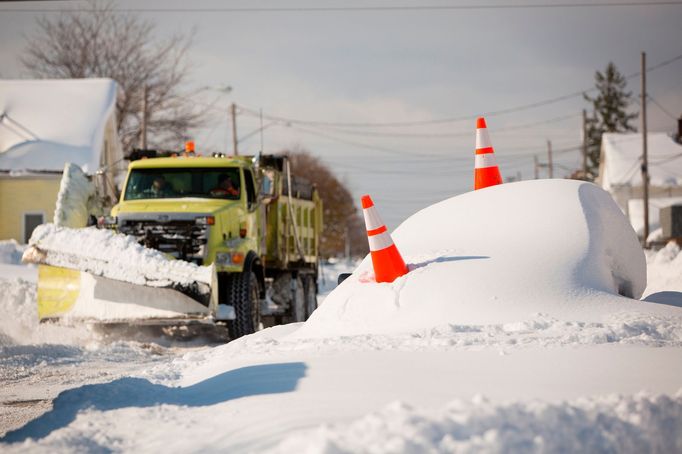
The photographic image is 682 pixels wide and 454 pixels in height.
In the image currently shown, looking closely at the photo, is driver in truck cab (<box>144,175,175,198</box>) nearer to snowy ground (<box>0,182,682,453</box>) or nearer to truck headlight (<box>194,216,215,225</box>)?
truck headlight (<box>194,216,215,225</box>)

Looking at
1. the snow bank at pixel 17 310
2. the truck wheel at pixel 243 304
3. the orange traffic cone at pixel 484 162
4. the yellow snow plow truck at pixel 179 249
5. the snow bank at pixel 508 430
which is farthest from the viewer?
the snow bank at pixel 17 310

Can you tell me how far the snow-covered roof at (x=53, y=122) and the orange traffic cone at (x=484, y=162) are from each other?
2373 cm

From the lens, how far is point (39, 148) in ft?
111

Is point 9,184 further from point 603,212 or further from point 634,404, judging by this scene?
point 634,404

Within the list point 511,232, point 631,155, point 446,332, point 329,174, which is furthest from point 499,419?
point 329,174

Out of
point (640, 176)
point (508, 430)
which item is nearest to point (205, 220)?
point (508, 430)

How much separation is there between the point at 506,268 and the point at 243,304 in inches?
226

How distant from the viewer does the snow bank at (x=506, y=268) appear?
8039 mm

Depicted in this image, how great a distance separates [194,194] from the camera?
14.4 metres

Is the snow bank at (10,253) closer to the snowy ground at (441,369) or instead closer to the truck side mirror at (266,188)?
the truck side mirror at (266,188)

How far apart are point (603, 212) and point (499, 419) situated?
546cm

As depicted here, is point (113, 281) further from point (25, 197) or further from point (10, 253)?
point (25, 197)

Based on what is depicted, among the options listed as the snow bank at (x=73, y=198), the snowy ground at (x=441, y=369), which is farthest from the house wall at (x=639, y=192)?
the snowy ground at (x=441, y=369)

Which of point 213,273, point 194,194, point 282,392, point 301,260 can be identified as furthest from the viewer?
point 301,260
